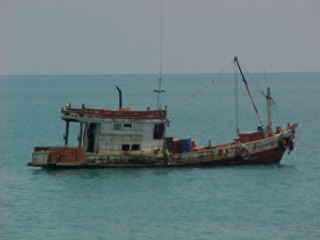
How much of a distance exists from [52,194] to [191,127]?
49.8 m

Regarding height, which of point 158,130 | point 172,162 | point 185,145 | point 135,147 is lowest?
point 172,162

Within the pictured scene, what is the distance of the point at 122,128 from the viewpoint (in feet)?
202

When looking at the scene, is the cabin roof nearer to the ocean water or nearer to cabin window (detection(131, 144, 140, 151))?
cabin window (detection(131, 144, 140, 151))

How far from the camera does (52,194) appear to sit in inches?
2215

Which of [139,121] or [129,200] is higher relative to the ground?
[139,121]

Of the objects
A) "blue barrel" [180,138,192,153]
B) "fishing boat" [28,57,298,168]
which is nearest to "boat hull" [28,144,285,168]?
"fishing boat" [28,57,298,168]

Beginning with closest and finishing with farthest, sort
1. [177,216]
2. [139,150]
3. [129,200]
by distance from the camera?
[177,216]
[129,200]
[139,150]

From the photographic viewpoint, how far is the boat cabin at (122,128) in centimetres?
6116

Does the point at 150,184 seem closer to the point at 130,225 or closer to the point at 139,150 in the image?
the point at 139,150

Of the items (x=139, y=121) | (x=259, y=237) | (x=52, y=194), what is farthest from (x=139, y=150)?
(x=259, y=237)

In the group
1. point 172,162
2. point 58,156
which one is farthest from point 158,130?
point 58,156

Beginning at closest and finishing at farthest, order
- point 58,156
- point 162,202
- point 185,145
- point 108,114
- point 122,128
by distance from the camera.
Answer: point 162,202 < point 58,156 < point 108,114 < point 122,128 < point 185,145

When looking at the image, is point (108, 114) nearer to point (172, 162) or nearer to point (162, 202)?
point (172, 162)

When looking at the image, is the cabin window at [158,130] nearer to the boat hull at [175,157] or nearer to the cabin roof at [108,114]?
the cabin roof at [108,114]
